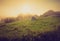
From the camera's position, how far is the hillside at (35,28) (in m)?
2.38

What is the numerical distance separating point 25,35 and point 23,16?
0.34 metres

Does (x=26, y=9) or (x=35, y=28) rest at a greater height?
(x=26, y=9)

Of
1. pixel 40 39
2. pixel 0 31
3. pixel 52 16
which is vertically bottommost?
pixel 40 39

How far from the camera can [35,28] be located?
7.91 ft

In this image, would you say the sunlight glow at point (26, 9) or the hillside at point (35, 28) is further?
the sunlight glow at point (26, 9)

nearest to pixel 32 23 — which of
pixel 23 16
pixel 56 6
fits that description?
pixel 23 16

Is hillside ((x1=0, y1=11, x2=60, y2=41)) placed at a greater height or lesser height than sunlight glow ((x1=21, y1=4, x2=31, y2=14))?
lesser

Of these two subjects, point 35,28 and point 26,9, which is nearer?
point 35,28

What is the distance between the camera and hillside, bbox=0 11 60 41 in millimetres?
2379

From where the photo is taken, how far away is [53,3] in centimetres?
250

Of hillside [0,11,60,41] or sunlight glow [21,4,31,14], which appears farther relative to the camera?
sunlight glow [21,4,31,14]

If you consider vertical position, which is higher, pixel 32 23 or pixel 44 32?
pixel 32 23

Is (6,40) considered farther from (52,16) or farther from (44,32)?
(52,16)

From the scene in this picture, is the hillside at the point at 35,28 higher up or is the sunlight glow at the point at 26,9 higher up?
the sunlight glow at the point at 26,9
